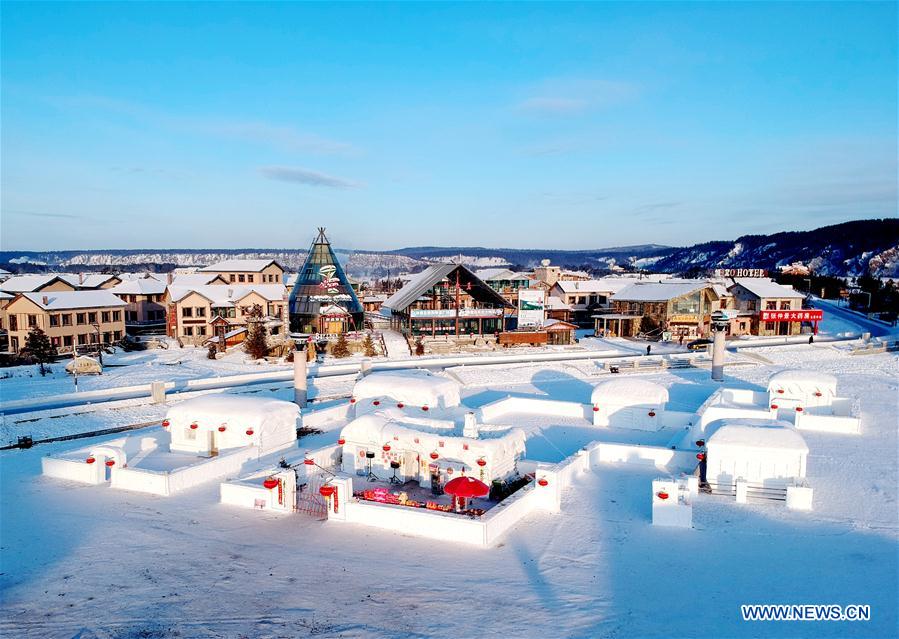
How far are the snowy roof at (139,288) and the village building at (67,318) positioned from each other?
7681 mm

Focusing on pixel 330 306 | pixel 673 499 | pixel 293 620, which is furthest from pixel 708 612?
pixel 330 306

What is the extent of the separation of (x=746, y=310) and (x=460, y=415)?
4750 centimetres

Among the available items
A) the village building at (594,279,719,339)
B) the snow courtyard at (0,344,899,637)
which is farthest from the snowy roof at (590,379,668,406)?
the village building at (594,279,719,339)

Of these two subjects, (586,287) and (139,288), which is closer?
(139,288)

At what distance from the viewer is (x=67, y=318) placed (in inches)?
1933

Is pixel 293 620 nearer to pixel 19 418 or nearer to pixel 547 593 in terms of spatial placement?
pixel 547 593

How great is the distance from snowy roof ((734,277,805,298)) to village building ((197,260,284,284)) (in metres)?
52.4

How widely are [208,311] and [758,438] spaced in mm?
48727

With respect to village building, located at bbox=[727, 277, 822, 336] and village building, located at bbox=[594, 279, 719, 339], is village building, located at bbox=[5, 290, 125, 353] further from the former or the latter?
village building, located at bbox=[727, 277, 822, 336]

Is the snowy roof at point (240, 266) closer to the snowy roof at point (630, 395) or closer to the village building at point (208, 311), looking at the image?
the village building at point (208, 311)

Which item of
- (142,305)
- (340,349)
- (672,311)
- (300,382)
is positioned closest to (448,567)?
(300,382)

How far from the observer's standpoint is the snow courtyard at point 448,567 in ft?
34.8

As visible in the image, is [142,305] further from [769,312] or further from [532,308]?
[769,312]

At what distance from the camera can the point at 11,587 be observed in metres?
12.0
